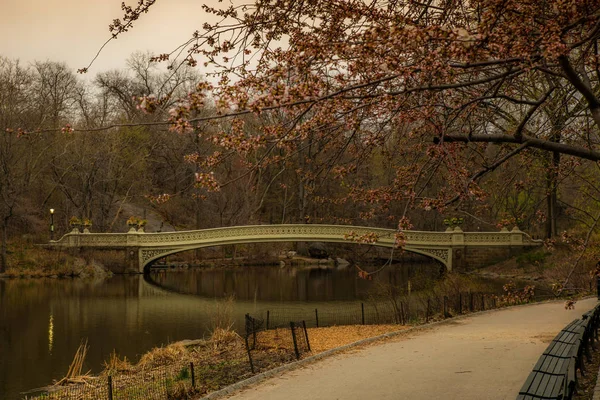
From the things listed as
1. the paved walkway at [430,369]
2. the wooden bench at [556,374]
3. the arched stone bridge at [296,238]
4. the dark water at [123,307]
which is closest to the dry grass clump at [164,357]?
the dark water at [123,307]

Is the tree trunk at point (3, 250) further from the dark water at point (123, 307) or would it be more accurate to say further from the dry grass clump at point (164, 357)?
the dry grass clump at point (164, 357)

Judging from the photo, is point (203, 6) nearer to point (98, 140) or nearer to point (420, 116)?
point (420, 116)

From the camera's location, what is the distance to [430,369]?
952 centimetres

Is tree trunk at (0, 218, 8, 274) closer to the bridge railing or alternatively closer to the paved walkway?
the bridge railing

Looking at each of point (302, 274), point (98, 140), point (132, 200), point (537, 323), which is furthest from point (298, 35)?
point (132, 200)

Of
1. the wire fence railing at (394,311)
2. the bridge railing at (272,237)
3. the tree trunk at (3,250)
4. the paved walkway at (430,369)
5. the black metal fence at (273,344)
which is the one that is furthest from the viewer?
the bridge railing at (272,237)

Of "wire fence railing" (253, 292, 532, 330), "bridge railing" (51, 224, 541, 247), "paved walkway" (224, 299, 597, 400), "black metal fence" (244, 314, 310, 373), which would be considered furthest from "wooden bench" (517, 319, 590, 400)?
"bridge railing" (51, 224, 541, 247)

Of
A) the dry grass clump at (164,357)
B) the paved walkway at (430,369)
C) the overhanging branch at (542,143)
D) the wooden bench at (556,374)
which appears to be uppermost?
the overhanging branch at (542,143)

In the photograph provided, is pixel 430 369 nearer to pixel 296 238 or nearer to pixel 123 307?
pixel 123 307

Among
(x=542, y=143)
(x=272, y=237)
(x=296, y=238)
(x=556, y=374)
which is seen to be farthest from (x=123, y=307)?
(x=542, y=143)

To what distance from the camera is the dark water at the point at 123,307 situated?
15039 mm

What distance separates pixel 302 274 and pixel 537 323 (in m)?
25.2

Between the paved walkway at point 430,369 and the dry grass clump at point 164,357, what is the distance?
13.0 ft

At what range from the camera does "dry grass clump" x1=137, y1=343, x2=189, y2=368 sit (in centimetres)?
1317
